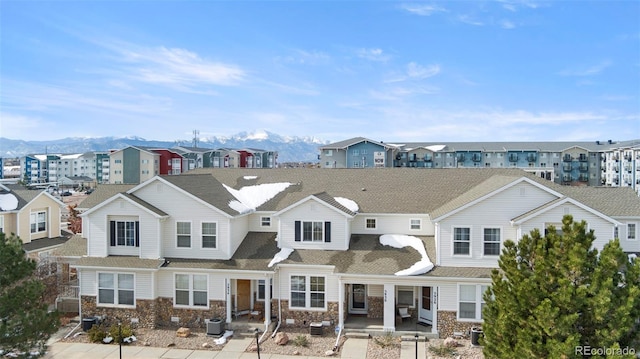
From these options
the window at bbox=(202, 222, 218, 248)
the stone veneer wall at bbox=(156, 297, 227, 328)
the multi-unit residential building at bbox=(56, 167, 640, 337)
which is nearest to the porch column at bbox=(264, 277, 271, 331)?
the multi-unit residential building at bbox=(56, 167, 640, 337)

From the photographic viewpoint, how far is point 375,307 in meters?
21.3

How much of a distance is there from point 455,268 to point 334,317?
18.7 feet

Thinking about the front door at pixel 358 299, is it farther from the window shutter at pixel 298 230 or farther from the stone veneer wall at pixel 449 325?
the stone veneer wall at pixel 449 325

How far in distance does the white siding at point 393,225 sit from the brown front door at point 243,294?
19.5ft

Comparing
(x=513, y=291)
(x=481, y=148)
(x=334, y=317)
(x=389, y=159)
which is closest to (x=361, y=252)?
(x=334, y=317)

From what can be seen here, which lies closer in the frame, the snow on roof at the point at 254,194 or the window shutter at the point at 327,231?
the window shutter at the point at 327,231

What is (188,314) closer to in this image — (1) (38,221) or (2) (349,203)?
(2) (349,203)

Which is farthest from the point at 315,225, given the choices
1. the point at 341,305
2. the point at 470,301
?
the point at 470,301

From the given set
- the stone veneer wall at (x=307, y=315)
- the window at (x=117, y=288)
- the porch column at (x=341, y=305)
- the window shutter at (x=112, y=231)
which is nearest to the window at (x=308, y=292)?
the stone veneer wall at (x=307, y=315)

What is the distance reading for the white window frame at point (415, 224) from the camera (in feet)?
75.4

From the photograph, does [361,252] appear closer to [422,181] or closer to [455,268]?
[455,268]

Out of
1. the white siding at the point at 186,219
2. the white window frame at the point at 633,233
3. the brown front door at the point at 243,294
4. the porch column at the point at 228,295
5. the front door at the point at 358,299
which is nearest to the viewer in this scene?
the porch column at the point at 228,295

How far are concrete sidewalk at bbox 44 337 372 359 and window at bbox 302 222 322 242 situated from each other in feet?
16.3

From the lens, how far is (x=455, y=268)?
19.7 meters
